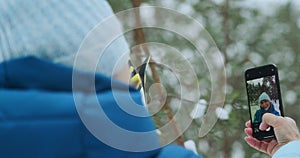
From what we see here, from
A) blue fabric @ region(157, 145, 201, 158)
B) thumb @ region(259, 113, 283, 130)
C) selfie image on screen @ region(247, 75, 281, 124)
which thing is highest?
selfie image on screen @ region(247, 75, 281, 124)

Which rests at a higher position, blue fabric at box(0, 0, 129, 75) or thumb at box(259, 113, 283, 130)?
blue fabric at box(0, 0, 129, 75)

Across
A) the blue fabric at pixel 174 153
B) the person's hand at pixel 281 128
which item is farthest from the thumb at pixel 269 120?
the blue fabric at pixel 174 153

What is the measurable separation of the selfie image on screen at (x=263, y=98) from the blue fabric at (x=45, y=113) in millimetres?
422

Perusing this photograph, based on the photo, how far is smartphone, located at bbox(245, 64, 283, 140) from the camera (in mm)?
741

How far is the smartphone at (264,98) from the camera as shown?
2.43ft

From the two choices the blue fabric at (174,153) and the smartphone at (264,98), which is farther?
the smartphone at (264,98)

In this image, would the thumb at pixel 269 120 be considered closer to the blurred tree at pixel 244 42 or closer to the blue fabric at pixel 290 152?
the blue fabric at pixel 290 152

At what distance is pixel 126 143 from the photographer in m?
0.36

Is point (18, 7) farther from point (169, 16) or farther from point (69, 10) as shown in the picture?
point (169, 16)

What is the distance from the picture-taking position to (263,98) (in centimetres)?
75

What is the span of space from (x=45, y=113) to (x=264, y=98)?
47 centimetres

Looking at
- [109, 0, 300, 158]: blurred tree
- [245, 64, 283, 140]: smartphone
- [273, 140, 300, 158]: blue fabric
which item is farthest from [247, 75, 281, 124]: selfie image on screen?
[109, 0, 300, 158]: blurred tree

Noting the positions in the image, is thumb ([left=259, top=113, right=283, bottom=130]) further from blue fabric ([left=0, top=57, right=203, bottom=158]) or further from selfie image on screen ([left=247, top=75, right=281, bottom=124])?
blue fabric ([left=0, top=57, right=203, bottom=158])

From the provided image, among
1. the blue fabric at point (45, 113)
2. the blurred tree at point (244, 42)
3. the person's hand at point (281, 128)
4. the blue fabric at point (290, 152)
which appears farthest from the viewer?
the blurred tree at point (244, 42)
